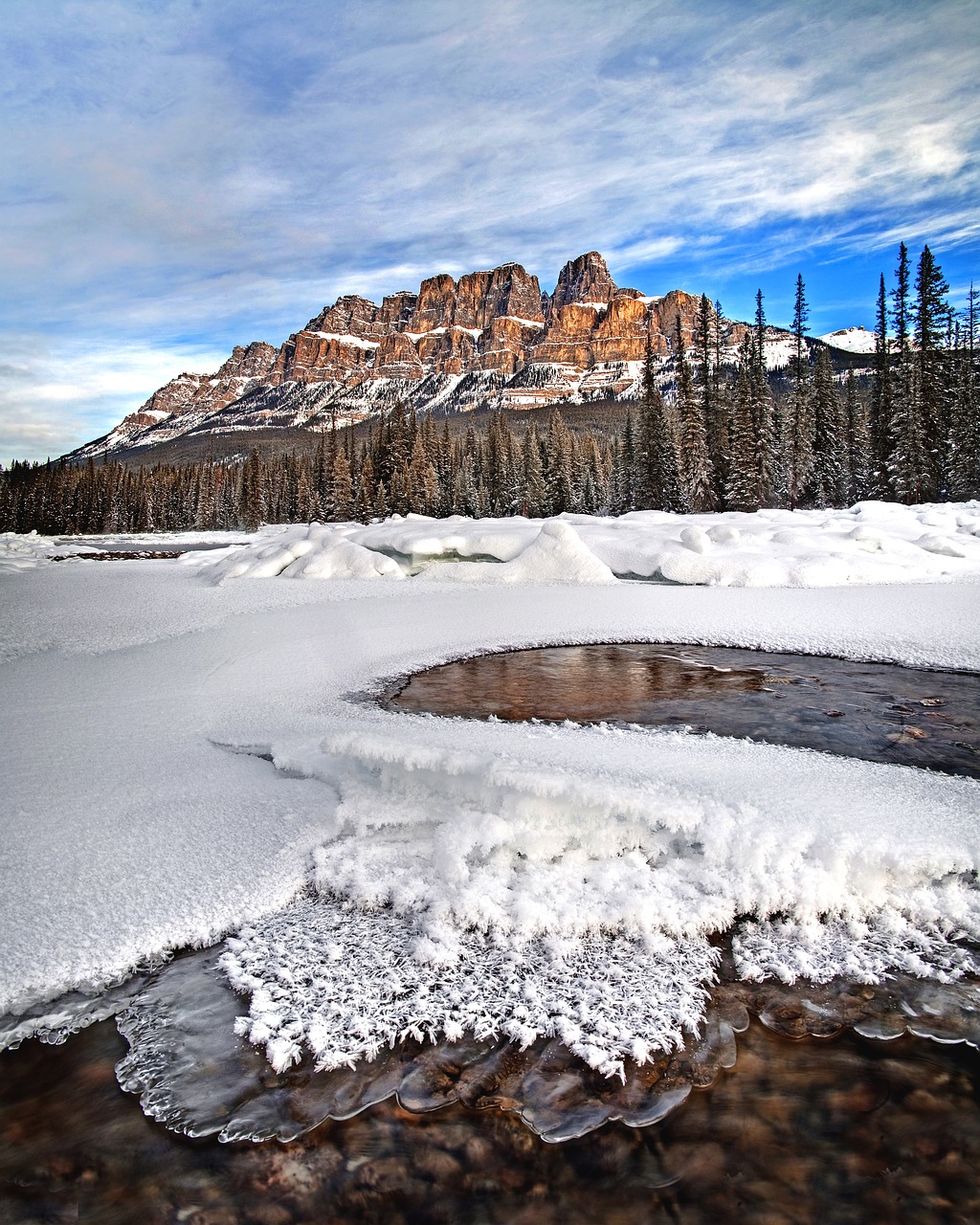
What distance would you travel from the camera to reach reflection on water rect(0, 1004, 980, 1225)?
1470 millimetres

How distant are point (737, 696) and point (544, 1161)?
4.32 metres

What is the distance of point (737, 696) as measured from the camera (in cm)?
538

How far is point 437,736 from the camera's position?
12.7 feet

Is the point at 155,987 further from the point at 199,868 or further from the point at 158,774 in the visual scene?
the point at 158,774

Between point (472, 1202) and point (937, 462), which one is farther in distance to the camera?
point (937, 462)

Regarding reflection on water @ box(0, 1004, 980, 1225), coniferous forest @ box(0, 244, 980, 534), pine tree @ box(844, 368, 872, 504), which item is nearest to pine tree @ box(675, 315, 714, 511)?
coniferous forest @ box(0, 244, 980, 534)

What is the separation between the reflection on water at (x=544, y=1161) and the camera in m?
1.47

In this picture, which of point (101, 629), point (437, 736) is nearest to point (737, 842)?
point (437, 736)

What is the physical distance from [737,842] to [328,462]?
70.4m

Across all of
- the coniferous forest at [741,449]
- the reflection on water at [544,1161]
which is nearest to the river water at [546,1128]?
the reflection on water at [544,1161]

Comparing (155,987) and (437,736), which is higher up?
(437,736)

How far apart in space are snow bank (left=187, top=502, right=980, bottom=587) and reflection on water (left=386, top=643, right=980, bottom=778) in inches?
186

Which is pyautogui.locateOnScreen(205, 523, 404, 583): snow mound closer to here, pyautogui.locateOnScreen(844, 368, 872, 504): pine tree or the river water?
the river water

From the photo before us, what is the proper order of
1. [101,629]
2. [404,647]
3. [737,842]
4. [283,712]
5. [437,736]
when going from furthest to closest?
[101,629], [404,647], [283,712], [437,736], [737,842]
